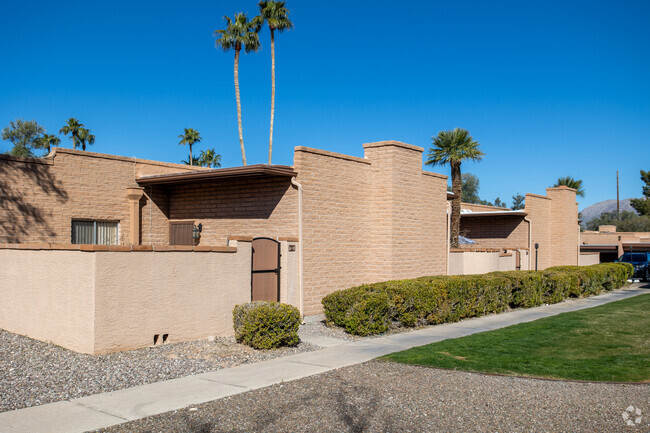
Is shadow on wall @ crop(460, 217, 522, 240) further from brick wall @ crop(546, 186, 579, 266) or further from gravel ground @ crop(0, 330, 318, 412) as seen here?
gravel ground @ crop(0, 330, 318, 412)

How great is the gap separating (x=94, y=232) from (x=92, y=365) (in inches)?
301

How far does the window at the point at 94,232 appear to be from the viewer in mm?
15641

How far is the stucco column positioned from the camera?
16.5 metres

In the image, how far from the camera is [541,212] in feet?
93.9

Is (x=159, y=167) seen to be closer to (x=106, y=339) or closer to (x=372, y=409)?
(x=106, y=339)

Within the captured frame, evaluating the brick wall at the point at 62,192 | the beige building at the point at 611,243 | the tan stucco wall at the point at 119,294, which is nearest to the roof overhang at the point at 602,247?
the beige building at the point at 611,243

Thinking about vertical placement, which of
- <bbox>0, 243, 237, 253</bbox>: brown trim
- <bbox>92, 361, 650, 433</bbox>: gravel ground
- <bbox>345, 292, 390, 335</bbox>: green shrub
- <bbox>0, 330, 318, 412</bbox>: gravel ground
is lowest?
<bbox>92, 361, 650, 433</bbox>: gravel ground

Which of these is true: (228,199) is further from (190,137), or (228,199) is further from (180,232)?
(190,137)

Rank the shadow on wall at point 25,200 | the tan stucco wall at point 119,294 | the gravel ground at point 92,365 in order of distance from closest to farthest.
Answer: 1. the gravel ground at point 92,365
2. the tan stucco wall at point 119,294
3. the shadow on wall at point 25,200

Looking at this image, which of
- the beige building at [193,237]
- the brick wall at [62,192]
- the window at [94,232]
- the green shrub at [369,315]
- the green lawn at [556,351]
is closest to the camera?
the green lawn at [556,351]

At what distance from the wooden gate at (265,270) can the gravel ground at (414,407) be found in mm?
4648

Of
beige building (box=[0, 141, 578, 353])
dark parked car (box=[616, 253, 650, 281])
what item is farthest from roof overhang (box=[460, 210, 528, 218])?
dark parked car (box=[616, 253, 650, 281])

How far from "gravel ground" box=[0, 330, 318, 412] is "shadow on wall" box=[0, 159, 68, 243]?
3657 millimetres

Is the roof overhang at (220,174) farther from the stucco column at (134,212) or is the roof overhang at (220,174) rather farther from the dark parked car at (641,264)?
the dark parked car at (641,264)
